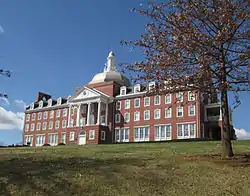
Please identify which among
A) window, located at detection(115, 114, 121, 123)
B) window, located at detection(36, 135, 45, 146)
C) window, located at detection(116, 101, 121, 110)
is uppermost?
window, located at detection(116, 101, 121, 110)

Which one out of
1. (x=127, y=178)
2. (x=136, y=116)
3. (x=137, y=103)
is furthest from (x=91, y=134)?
(x=127, y=178)

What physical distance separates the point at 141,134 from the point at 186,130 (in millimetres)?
8306

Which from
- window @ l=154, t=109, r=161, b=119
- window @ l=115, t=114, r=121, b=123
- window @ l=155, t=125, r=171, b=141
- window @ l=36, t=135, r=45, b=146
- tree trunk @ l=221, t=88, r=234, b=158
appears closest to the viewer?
tree trunk @ l=221, t=88, r=234, b=158

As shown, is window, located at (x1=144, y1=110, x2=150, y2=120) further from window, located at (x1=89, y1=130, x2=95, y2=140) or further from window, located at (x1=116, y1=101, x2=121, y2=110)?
window, located at (x1=89, y1=130, x2=95, y2=140)

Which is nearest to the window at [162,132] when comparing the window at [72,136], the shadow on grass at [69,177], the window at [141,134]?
the window at [141,134]

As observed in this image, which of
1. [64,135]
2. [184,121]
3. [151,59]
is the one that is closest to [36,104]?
[64,135]

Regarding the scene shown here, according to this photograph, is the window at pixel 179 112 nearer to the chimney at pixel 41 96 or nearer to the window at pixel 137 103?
the window at pixel 137 103

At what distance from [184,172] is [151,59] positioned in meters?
5.83

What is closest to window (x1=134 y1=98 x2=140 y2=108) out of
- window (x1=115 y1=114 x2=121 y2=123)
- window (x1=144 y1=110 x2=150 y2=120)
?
window (x1=144 y1=110 x2=150 y2=120)

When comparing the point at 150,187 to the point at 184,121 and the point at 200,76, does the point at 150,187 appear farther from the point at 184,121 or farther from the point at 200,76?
the point at 184,121

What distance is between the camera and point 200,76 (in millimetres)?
13961

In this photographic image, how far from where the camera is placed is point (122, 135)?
52438 millimetres

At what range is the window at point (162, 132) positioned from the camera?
156 feet

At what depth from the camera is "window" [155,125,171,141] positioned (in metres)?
47.5
